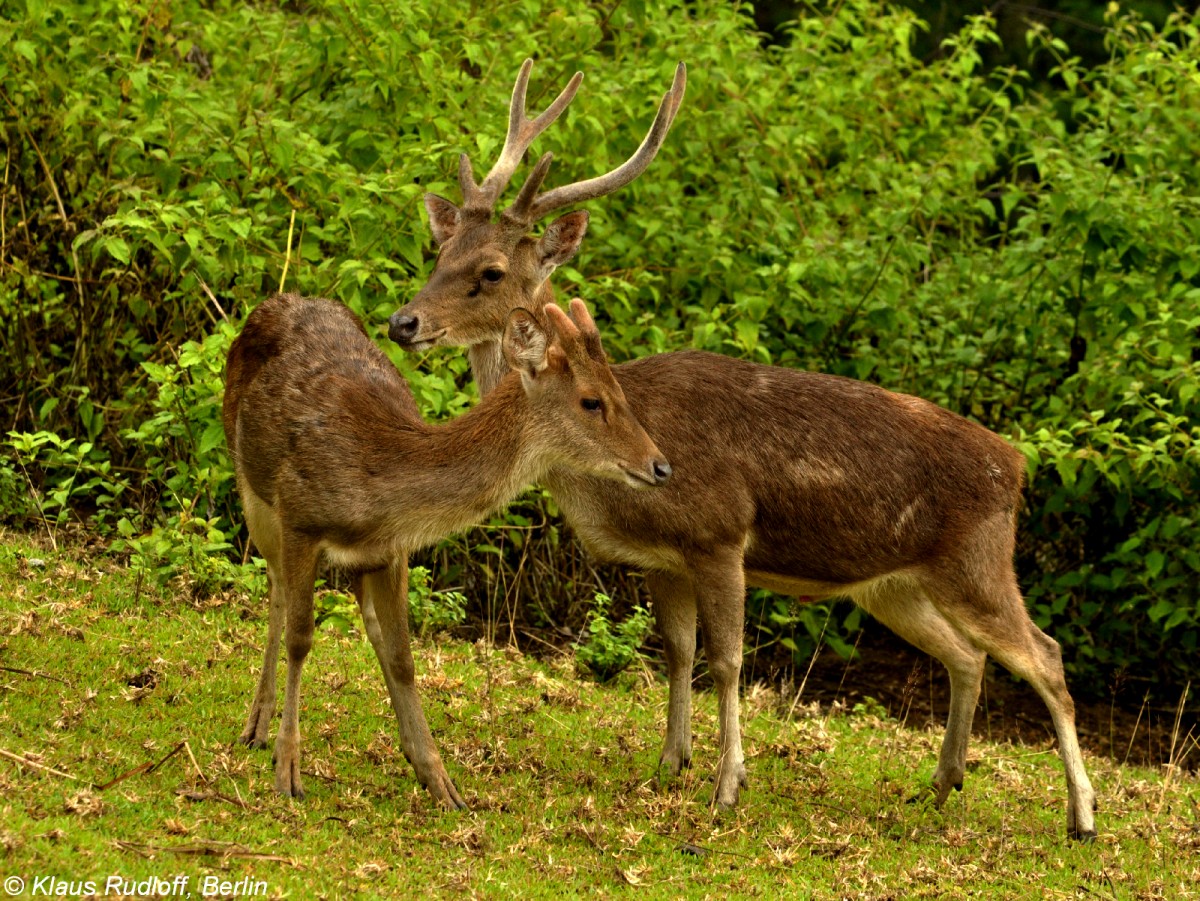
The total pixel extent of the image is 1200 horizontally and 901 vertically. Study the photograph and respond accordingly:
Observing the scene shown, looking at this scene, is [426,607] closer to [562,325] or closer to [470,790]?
[470,790]

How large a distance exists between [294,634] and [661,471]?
1568 millimetres

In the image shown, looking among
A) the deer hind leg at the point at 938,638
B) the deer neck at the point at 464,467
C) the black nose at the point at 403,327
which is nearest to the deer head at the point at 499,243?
the black nose at the point at 403,327

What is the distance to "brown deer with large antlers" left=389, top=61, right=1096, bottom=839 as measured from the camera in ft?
23.4

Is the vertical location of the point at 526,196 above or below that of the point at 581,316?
above

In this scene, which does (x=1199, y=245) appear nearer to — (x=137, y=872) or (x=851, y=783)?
(x=851, y=783)

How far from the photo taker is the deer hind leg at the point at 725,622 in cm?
706

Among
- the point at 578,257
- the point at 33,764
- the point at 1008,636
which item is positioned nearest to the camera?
the point at 33,764

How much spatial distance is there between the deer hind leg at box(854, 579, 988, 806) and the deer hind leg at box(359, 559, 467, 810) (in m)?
2.32

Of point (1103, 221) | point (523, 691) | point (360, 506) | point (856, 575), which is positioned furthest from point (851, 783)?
point (1103, 221)

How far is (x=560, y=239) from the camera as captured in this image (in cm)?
825

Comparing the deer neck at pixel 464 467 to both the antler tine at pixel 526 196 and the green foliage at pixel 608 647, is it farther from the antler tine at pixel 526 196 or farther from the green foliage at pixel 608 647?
the green foliage at pixel 608 647

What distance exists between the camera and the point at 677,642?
7.60 metres

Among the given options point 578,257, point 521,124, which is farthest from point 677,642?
point 578,257

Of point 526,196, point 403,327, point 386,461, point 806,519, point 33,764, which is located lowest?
point 33,764
